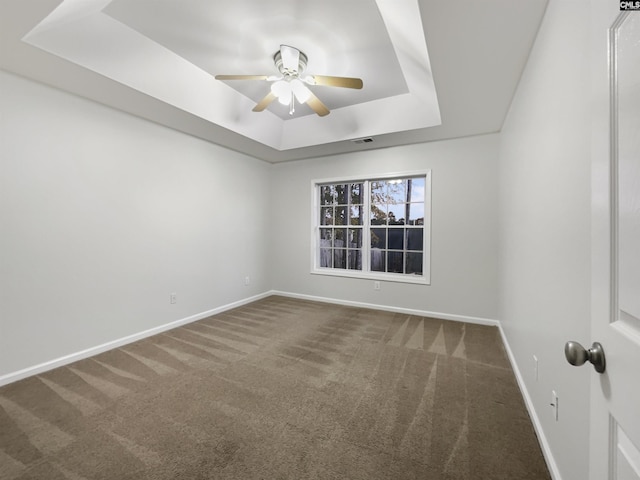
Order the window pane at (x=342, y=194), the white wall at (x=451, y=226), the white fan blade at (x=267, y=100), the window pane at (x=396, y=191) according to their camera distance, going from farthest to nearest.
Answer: the window pane at (x=342, y=194)
the window pane at (x=396, y=191)
the white wall at (x=451, y=226)
the white fan blade at (x=267, y=100)

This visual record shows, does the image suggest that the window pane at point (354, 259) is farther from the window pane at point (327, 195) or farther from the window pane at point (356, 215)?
the window pane at point (327, 195)

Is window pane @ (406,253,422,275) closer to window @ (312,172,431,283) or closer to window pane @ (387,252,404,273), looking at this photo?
window @ (312,172,431,283)

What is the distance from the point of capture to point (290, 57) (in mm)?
2420

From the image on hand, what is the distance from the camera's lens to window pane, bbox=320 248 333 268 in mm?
4883

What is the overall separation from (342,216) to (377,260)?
988 millimetres

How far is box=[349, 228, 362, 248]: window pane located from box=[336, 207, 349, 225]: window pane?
0.21m

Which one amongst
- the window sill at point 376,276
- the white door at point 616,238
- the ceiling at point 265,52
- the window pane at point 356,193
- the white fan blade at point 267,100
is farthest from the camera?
the window pane at point 356,193

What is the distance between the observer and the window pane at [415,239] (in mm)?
4051

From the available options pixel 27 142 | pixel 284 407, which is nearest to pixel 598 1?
pixel 284 407

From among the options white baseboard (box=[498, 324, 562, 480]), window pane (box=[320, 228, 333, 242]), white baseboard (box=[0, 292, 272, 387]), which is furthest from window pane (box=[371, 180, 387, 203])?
white baseboard (box=[0, 292, 272, 387])

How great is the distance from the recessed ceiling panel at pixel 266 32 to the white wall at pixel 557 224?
1.24m

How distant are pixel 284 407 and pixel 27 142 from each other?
3.07 m

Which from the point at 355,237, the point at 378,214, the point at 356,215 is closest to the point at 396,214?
the point at 378,214

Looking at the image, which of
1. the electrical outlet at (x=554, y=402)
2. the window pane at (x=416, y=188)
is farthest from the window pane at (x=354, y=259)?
the electrical outlet at (x=554, y=402)
